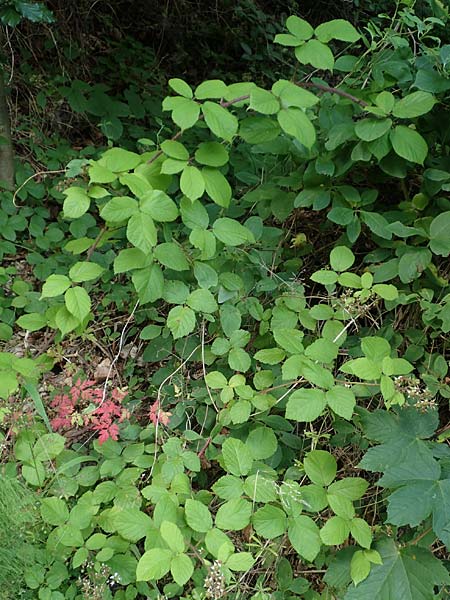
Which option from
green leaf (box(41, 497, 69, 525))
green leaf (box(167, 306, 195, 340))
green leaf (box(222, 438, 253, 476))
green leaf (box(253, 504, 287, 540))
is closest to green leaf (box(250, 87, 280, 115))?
green leaf (box(167, 306, 195, 340))

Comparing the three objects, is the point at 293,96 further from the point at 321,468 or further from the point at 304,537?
the point at 304,537

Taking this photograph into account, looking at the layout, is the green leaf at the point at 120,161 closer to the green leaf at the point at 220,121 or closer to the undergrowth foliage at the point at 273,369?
the undergrowth foliage at the point at 273,369

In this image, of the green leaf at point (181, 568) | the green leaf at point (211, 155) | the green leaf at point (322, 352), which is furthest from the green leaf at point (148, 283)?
the green leaf at point (181, 568)

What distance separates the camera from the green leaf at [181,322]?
59.9 inches

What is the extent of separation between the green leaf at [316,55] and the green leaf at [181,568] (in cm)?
131

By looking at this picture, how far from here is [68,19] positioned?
353 cm

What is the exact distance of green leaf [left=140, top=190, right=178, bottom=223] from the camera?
136cm

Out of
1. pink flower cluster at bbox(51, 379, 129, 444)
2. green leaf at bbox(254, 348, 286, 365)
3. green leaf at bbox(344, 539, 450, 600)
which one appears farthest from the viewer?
pink flower cluster at bbox(51, 379, 129, 444)

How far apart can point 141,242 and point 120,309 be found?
111 cm

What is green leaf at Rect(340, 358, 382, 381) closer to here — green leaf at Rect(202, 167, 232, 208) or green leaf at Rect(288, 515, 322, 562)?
green leaf at Rect(288, 515, 322, 562)

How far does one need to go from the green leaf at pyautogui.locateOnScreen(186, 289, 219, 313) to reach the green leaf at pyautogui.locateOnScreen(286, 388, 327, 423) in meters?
0.37

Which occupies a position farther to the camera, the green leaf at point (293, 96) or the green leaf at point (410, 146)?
the green leaf at point (410, 146)

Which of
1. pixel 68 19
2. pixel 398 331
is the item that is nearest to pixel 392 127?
pixel 398 331

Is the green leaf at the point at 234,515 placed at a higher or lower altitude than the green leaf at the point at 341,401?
lower
